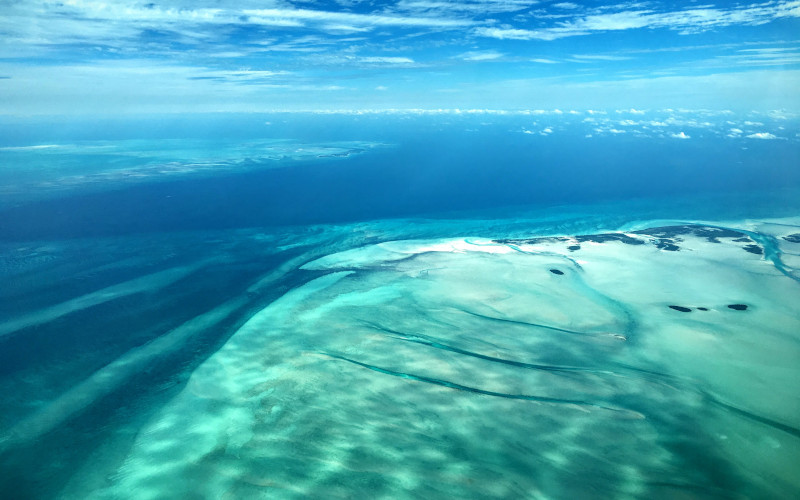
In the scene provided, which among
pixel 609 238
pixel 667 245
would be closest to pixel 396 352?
pixel 609 238

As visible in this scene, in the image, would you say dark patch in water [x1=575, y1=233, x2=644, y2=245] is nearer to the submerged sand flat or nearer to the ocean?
the ocean

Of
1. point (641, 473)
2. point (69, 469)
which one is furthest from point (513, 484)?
point (69, 469)

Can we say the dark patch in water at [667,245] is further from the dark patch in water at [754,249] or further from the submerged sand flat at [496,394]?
the submerged sand flat at [496,394]

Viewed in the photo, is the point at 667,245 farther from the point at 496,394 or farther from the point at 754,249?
the point at 496,394

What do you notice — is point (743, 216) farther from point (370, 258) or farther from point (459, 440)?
point (459, 440)

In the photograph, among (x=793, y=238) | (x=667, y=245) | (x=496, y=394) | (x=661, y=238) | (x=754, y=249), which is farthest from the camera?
(x=661, y=238)
